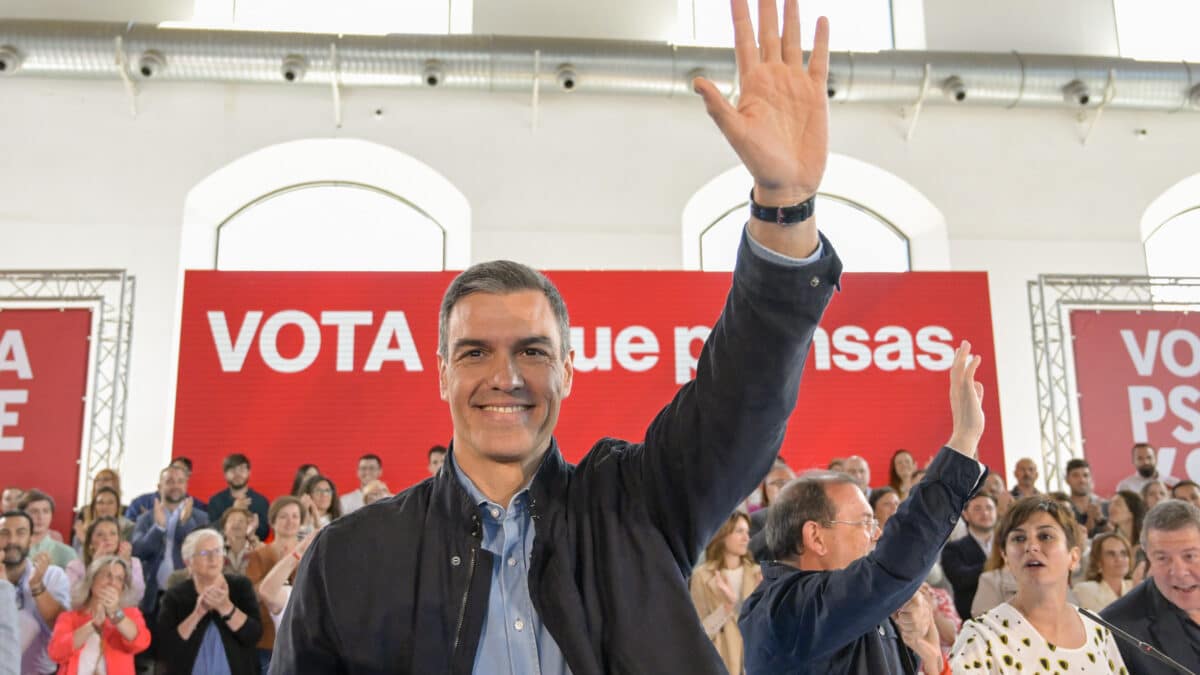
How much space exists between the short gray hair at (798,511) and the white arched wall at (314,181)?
703cm

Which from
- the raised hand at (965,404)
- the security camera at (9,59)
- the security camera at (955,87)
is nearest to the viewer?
the raised hand at (965,404)

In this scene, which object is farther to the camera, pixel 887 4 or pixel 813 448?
pixel 887 4

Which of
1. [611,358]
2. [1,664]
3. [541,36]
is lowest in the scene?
[1,664]

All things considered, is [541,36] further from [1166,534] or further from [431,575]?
[431,575]

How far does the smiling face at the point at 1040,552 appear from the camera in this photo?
9.23 feet

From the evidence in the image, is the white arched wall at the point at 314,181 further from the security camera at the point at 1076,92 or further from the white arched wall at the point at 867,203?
the security camera at the point at 1076,92

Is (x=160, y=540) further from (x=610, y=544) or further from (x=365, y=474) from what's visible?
(x=610, y=544)

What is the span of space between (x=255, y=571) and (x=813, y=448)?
417 cm

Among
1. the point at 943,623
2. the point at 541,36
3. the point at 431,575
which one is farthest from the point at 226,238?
the point at 431,575

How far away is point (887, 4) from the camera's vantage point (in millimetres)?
11281

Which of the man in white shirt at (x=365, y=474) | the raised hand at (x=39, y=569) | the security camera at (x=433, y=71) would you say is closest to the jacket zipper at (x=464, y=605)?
the raised hand at (x=39, y=569)

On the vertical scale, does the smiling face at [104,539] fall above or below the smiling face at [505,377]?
below

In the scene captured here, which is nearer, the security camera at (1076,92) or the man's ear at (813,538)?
the man's ear at (813,538)

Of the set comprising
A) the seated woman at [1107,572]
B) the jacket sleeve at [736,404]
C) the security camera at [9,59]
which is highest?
the security camera at [9,59]
